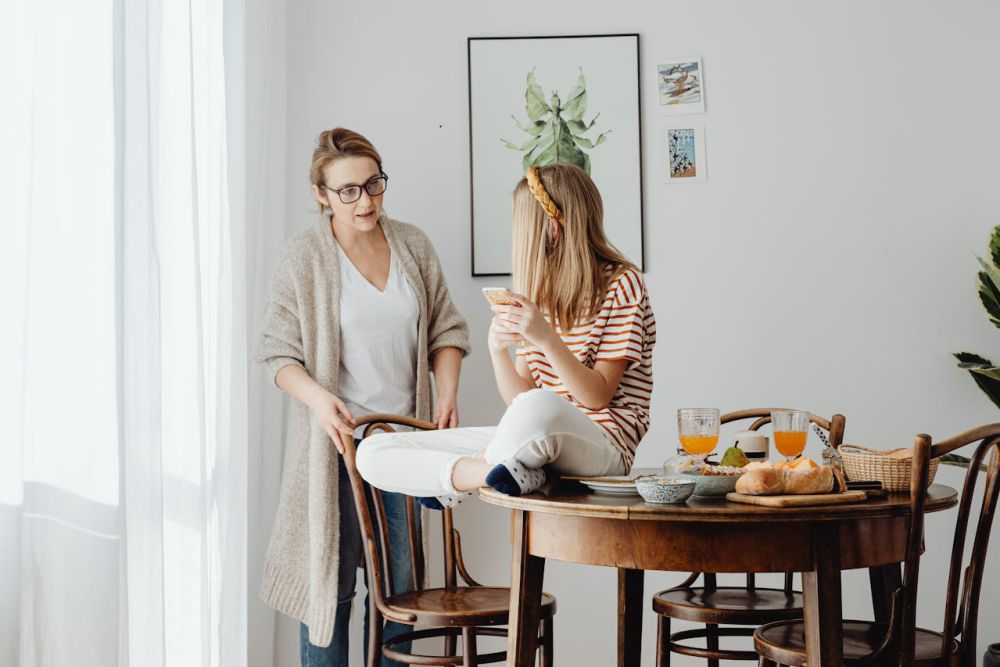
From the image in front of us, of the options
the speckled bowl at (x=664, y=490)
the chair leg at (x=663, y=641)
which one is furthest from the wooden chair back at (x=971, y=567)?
the chair leg at (x=663, y=641)

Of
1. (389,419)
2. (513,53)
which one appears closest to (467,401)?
→ (389,419)

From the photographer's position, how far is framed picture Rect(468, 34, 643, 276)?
301 cm

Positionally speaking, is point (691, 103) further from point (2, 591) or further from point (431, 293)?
point (2, 591)

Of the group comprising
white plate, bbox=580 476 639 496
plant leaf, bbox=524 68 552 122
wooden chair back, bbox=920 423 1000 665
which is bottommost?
wooden chair back, bbox=920 423 1000 665

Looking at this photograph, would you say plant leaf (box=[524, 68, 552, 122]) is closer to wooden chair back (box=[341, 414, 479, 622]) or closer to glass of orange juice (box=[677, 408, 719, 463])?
wooden chair back (box=[341, 414, 479, 622])

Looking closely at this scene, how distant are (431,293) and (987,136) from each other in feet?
6.00

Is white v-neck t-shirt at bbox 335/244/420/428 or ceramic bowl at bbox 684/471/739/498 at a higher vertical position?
white v-neck t-shirt at bbox 335/244/420/428

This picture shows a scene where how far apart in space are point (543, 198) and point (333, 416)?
2.43ft

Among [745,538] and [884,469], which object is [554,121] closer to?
[884,469]

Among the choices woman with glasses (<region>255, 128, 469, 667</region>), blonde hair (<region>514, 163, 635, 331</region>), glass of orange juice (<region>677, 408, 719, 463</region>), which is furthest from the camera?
woman with glasses (<region>255, 128, 469, 667</region>)

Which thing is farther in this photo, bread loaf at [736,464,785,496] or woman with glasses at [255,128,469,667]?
woman with glasses at [255,128,469,667]

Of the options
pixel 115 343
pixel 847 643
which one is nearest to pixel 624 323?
pixel 847 643

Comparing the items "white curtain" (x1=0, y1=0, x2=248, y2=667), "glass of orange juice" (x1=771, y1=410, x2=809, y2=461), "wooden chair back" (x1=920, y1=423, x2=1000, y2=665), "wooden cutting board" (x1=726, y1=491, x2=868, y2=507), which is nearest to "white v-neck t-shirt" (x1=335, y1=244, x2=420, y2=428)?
"white curtain" (x1=0, y1=0, x2=248, y2=667)

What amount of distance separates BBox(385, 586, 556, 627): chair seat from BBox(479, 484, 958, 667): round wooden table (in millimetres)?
487
